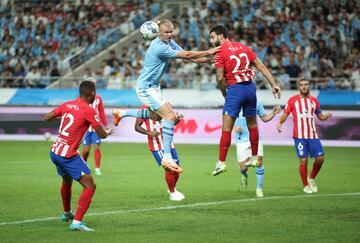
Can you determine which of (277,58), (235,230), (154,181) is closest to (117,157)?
(154,181)

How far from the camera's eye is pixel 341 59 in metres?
29.8

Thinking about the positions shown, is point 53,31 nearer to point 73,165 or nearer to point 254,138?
point 254,138

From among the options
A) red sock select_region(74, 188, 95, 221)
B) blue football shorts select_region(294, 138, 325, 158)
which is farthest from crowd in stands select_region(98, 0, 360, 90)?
red sock select_region(74, 188, 95, 221)

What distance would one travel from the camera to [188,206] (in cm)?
1357

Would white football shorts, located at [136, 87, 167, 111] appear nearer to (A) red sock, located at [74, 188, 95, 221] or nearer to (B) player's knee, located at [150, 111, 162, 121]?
(B) player's knee, located at [150, 111, 162, 121]

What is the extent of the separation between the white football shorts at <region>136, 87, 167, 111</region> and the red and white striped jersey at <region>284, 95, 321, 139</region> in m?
3.53

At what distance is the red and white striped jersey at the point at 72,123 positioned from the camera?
1079 cm

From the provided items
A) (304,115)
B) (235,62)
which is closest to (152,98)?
(235,62)

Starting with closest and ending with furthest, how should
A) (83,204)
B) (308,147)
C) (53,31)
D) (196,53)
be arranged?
(83,204) → (196,53) → (308,147) → (53,31)

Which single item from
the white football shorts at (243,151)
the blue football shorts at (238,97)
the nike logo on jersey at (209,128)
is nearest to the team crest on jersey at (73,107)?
the blue football shorts at (238,97)

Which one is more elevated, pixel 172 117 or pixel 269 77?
pixel 269 77

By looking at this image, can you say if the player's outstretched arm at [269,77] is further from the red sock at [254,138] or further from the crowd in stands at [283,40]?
the crowd in stands at [283,40]

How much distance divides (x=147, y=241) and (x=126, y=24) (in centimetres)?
→ 2590

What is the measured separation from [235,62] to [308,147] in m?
3.12
